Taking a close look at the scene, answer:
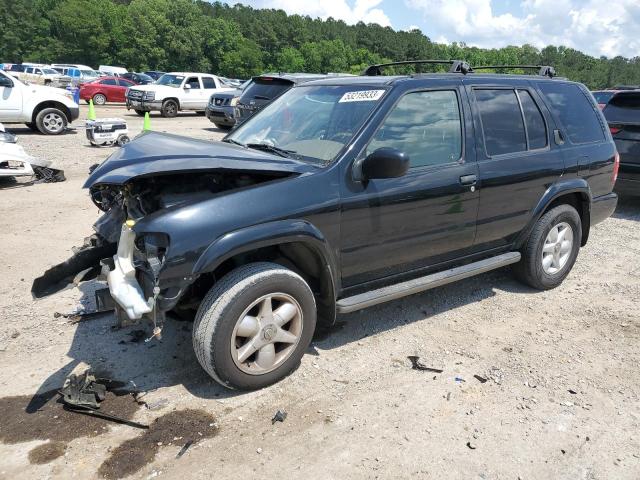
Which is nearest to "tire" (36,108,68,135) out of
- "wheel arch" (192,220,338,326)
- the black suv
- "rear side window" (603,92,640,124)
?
the black suv

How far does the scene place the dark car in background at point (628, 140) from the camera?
24.9 ft

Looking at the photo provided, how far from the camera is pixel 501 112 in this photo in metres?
4.36

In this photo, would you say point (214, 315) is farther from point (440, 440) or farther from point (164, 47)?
point (164, 47)

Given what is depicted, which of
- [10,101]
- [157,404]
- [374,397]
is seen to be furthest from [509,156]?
[10,101]

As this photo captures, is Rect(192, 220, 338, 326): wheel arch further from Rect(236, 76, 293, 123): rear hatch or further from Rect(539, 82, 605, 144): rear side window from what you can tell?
Rect(236, 76, 293, 123): rear hatch

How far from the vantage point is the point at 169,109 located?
70.0 ft

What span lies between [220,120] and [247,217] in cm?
1461

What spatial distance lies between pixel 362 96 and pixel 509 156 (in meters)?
1.42

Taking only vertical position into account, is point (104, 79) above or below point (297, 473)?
above

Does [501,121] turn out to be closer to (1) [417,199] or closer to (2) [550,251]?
(1) [417,199]

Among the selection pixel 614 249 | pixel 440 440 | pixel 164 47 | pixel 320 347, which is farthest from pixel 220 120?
pixel 164 47

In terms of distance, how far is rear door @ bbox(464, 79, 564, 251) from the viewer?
165 inches

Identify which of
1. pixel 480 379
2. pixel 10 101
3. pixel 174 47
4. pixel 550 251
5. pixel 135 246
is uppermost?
pixel 174 47

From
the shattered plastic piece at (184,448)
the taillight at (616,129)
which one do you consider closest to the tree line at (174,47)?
the taillight at (616,129)
